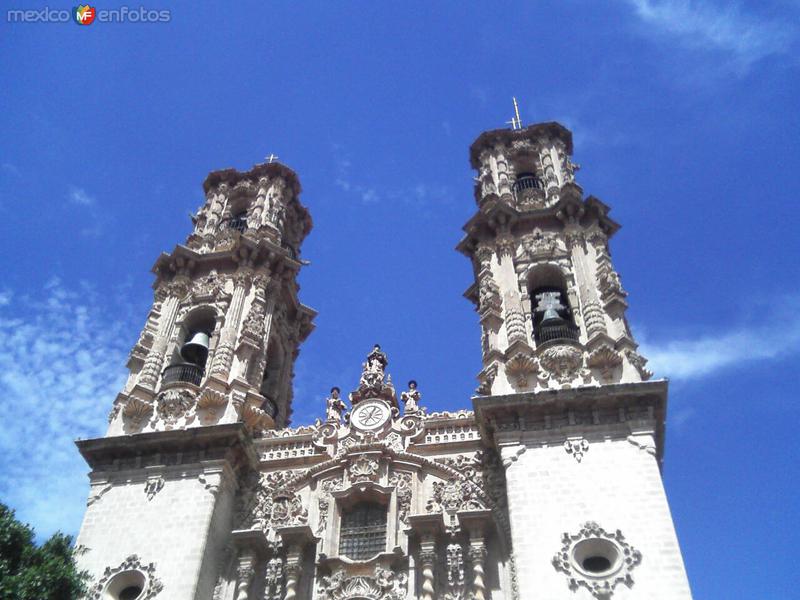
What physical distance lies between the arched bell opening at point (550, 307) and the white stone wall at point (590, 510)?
13.1 feet

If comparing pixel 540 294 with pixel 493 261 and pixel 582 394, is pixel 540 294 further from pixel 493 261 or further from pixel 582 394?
pixel 582 394

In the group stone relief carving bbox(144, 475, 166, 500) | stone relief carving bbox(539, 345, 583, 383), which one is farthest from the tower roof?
stone relief carving bbox(144, 475, 166, 500)

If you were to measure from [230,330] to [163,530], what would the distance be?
23.5 feet

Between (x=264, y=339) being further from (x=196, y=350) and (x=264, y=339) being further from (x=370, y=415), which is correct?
(x=370, y=415)

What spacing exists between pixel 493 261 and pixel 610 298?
163 inches

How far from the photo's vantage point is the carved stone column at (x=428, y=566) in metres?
18.2

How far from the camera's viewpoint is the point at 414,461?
2123cm

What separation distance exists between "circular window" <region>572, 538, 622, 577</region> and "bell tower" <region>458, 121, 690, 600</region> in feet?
0.09

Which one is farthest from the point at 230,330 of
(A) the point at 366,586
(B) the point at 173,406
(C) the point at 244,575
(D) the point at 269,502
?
(A) the point at 366,586

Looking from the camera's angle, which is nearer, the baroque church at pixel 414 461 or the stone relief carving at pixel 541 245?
the baroque church at pixel 414 461

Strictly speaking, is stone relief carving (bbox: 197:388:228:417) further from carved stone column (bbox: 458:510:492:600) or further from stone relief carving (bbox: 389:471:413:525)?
carved stone column (bbox: 458:510:492:600)

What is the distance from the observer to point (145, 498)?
20.5 metres

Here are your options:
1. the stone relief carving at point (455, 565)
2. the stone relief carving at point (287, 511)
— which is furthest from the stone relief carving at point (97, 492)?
the stone relief carving at point (455, 565)

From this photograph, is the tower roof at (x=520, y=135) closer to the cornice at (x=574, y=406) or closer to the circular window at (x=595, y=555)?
the cornice at (x=574, y=406)
